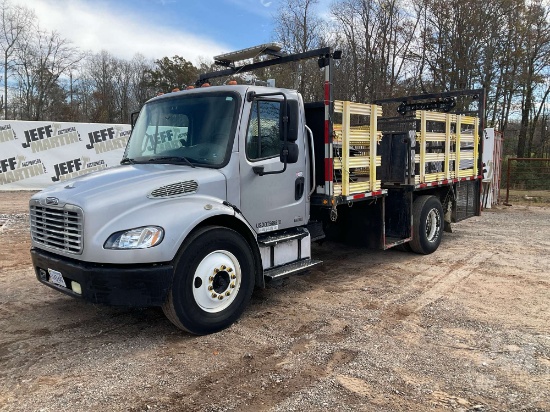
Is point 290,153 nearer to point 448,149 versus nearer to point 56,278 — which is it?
point 56,278

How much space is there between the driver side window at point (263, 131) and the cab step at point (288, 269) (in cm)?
128

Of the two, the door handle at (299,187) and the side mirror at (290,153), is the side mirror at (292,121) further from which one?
the door handle at (299,187)

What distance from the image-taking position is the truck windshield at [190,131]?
15.3 feet

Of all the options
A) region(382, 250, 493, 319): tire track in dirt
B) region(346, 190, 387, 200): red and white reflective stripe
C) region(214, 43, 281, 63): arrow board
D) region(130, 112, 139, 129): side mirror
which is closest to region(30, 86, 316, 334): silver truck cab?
region(130, 112, 139, 129): side mirror

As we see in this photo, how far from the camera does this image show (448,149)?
788 cm

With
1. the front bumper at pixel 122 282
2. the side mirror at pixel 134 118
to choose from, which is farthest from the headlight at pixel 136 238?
the side mirror at pixel 134 118

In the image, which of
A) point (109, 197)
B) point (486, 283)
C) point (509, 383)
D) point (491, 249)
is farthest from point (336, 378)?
point (491, 249)

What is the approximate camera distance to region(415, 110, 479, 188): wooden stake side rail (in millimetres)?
7234

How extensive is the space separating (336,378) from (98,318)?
2730 millimetres

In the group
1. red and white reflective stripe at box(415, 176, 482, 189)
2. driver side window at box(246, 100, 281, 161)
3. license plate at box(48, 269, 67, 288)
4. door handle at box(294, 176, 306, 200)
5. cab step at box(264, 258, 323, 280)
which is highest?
driver side window at box(246, 100, 281, 161)

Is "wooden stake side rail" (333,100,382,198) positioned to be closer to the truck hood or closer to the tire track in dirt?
the tire track in dirt

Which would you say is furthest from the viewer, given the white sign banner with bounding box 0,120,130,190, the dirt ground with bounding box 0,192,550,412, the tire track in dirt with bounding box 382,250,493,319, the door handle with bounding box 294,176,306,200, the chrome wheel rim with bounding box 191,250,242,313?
the white sign banner with bounding box 0,120,130,190

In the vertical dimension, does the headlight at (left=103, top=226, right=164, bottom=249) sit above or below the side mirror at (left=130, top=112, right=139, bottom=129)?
below

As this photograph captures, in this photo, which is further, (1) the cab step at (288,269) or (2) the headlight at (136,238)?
(1) the cab step at (288,269)
